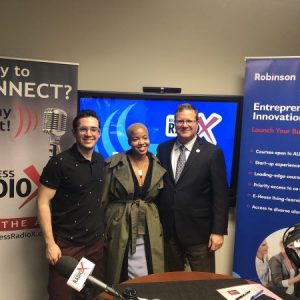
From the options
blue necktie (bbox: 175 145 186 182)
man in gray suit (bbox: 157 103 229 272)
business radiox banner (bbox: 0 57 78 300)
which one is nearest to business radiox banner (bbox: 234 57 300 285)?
man in gray suit (bbox: 157 103 229 272)

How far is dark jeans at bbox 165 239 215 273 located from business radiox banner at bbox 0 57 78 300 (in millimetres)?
1010

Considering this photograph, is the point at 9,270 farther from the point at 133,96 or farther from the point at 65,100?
the point at 133,96

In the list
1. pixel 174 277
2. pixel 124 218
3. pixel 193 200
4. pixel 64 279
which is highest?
pixel 193 200

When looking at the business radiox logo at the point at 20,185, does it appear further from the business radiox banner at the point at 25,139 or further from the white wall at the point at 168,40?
the white wall at the point at 168,40

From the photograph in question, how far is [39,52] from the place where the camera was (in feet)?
9.28

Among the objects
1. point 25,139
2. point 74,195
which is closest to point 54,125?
point 25,139

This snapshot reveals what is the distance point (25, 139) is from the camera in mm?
2660

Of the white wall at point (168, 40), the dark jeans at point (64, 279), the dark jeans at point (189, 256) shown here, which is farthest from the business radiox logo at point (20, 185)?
the dark jeans at point (189, 256)

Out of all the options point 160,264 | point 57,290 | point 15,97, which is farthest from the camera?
point 15,97

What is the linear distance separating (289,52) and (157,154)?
4.60 ft

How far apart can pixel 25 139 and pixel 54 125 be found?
0.23 meters

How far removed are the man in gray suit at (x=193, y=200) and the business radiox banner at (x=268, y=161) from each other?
0.41 m

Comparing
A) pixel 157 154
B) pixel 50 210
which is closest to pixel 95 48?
pixel 157 154

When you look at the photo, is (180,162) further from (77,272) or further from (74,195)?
(77,272)
